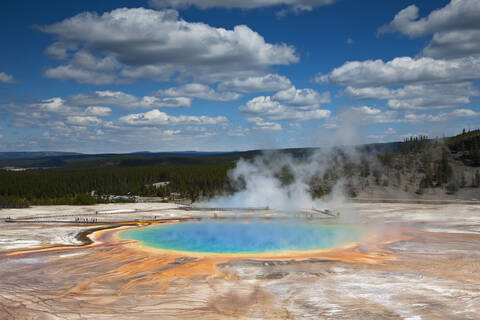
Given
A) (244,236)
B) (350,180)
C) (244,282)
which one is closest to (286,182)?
(350,180)

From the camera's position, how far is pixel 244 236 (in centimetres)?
3038

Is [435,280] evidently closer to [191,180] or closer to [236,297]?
[236,297]

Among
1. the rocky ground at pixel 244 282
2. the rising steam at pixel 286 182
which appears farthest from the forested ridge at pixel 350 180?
the rocky ground at pixel 244 282

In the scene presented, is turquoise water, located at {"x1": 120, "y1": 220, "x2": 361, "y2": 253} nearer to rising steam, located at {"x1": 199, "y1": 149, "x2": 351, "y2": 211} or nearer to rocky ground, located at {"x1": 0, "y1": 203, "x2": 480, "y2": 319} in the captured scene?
rocky ground, located at {"x1": 0, "y1": 203, "x2": 480, "y2": 319}

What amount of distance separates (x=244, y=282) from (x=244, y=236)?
12931mm

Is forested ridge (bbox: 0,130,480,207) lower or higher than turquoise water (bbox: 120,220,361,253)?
higher

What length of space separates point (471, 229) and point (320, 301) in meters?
21.8

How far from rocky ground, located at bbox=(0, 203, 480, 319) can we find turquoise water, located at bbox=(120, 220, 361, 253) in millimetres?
2151

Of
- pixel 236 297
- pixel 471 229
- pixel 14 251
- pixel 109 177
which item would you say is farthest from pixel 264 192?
pixel 109 177

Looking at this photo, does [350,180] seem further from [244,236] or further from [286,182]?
[244,236]

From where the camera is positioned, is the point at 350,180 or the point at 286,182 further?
the point at 350,180

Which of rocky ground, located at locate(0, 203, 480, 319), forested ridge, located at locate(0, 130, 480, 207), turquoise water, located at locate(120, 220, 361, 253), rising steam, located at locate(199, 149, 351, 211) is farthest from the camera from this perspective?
forested ridge, located at locate(0, 130, 480, 207)

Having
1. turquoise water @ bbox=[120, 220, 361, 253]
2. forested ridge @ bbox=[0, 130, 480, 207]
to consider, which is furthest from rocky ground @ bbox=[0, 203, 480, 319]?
forested ridge @ bbox=[0, 130, 480, 207]

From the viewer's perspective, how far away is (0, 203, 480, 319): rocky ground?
14.1 meters
